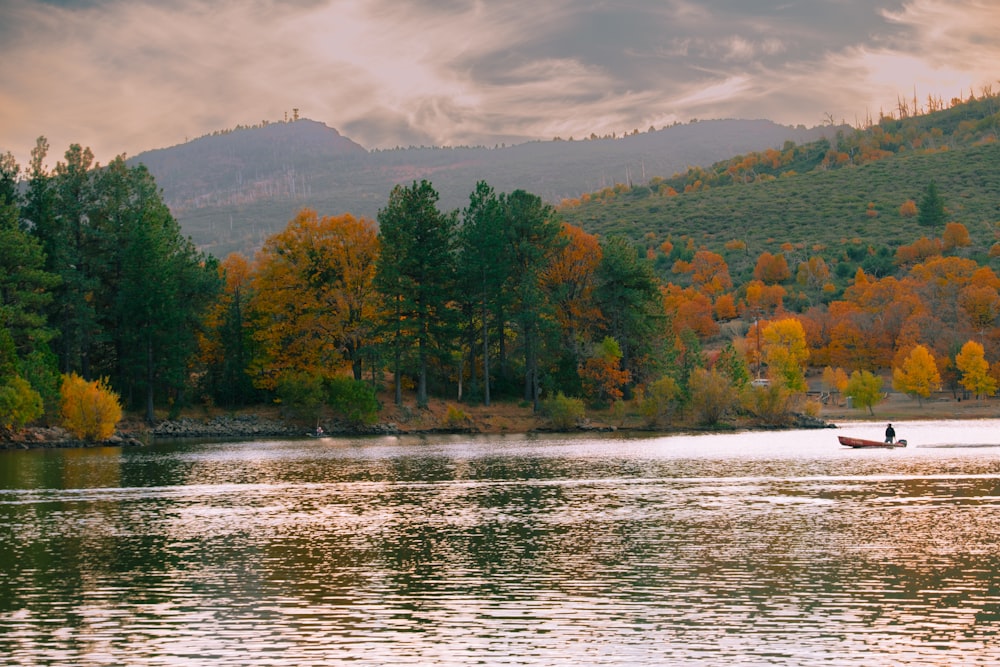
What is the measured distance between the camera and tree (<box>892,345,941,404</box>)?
121562mm

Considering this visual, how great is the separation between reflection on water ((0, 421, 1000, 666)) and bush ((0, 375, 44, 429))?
666 inches

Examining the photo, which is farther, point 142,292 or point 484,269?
point 484,269

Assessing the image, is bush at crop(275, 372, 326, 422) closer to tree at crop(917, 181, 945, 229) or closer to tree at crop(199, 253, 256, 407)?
tree at crop(199, 253, 256, 407)

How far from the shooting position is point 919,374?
12162 centimetres

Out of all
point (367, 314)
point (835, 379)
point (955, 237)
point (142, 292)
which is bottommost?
point (835, 379)

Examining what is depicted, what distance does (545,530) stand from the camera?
34969 mm

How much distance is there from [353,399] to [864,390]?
2455 inches

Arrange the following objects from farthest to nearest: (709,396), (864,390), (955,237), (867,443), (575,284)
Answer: (955,237) < (864,390) < (575,284) < (709,396) < (867,443)

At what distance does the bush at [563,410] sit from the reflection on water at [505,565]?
33592 millimetres

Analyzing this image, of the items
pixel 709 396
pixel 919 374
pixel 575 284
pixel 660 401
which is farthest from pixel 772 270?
pixel 660 401

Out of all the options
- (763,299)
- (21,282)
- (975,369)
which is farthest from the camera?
(763,299)

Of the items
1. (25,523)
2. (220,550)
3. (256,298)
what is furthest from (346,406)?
(220,550)

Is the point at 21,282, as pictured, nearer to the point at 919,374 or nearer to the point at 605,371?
the point at 605,371

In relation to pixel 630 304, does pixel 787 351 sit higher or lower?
lower
